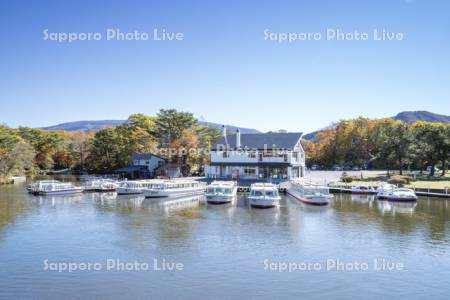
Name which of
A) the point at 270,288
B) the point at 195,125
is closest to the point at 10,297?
the point at 270,288

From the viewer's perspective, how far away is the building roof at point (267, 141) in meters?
72.8

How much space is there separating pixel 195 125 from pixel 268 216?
5316cm

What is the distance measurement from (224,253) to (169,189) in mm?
30836

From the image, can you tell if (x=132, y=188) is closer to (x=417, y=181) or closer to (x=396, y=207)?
(x=396, y=207)

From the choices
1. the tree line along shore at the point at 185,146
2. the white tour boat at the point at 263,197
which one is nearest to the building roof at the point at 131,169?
the tree line along shore at the point at 185,146

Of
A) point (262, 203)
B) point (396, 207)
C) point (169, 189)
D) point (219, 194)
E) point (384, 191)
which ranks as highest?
point (169, 189)

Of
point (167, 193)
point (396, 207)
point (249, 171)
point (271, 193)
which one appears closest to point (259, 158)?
point (249, 171)

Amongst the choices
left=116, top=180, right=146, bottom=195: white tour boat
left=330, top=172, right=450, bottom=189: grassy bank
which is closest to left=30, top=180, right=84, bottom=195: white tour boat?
left=116, top=180, right=146, bottom=195: white tour boat

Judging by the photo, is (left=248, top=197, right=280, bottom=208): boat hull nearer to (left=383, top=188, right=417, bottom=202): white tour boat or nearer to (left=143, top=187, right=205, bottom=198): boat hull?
(left=143, top=187, right=205, bottom=198): boat hull

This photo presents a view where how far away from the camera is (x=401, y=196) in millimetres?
54000

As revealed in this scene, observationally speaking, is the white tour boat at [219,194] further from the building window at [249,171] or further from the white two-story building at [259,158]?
the building window at [249,171]

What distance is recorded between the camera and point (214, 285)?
22.2 metres

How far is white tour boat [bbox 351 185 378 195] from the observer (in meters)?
61.5

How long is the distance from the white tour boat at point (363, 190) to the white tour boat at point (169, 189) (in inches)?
853
